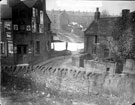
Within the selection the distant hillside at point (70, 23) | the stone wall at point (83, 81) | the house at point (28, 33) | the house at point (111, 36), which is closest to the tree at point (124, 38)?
the house at point (111, 36)

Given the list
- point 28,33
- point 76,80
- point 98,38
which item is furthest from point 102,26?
point 28,33

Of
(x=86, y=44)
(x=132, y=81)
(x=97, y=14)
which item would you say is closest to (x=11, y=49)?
(x=86, y=44)

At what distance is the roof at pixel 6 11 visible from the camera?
3.92m

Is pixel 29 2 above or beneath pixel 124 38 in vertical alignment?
above

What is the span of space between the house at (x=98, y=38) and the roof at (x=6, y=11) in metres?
1.86

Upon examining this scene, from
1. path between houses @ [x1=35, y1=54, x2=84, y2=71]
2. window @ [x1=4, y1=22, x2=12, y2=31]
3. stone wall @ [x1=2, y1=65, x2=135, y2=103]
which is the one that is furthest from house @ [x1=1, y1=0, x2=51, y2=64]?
stone wall @ [x1=2, y1=65, x2=135, y2=103]

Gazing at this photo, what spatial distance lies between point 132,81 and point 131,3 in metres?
1.80

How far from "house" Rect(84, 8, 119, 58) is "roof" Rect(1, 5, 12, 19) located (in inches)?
73.3

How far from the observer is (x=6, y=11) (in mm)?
3988

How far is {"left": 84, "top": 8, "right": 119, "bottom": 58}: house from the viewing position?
4172mm

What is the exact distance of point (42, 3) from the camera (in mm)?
4113

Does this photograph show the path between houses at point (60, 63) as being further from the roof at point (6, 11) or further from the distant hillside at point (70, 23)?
the roof at point (6, 11)

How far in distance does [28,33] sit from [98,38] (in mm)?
1732

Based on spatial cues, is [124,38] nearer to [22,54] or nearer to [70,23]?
[70,23]
